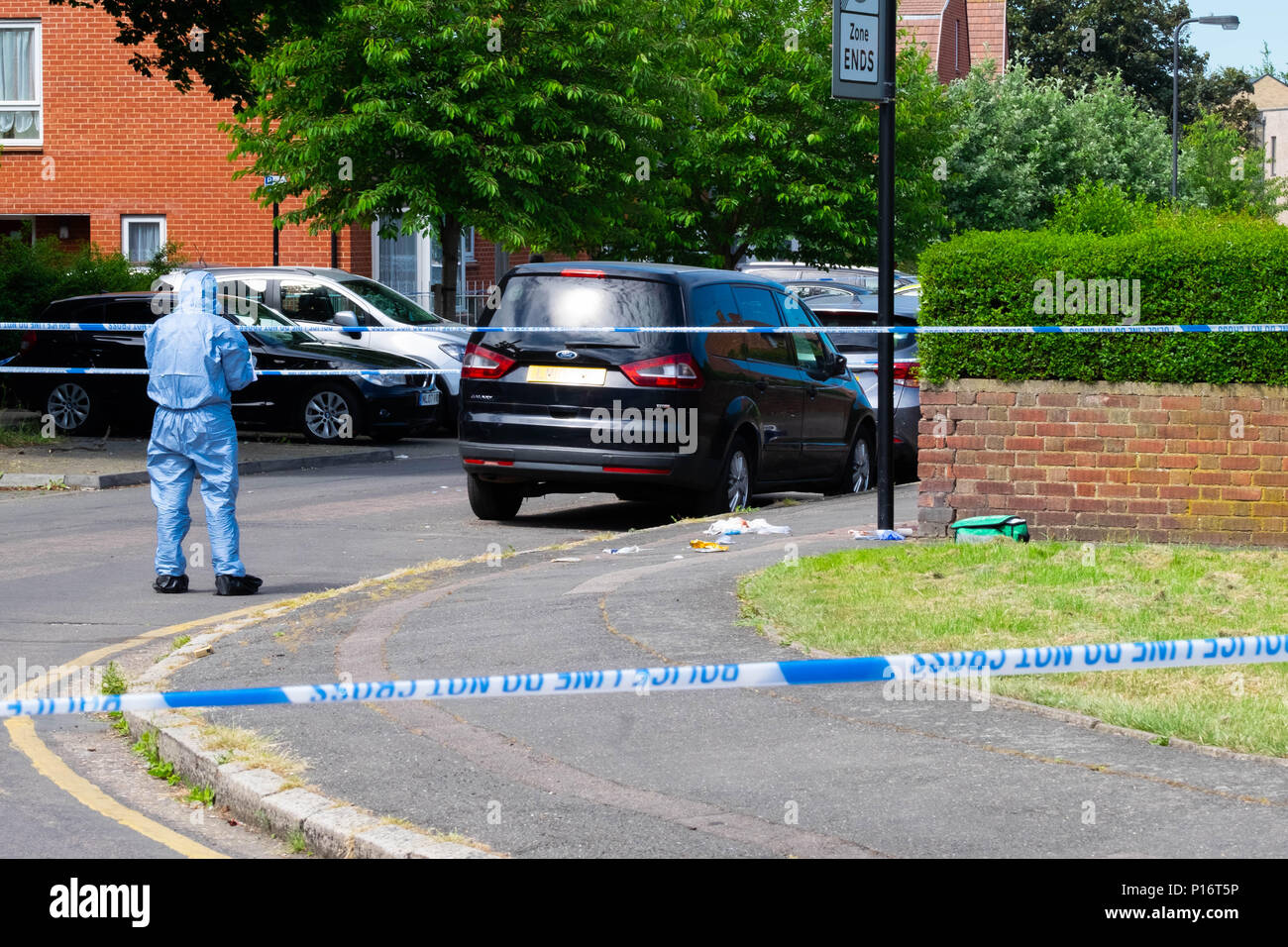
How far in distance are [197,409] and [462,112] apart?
532 inches

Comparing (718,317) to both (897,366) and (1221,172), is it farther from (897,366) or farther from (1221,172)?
(1221,172)

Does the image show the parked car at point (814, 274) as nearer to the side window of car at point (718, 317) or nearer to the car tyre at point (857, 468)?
the car tyre at point (857, 468)

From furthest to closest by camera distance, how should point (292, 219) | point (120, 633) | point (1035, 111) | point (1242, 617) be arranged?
point (1035, 111) < point (292, 219) < point (120, 633) < point (1242, 617)

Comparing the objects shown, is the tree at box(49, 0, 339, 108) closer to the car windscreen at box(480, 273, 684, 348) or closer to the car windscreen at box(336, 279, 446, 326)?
the car windscreen at box(336, 279, 446, 326)

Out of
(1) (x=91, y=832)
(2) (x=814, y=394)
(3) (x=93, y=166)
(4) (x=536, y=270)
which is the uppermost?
(3) (x=93, y=166)

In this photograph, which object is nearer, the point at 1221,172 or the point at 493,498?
the point at 493,498

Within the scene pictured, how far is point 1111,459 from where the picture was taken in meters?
10.7

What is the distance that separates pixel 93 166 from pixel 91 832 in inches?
1054

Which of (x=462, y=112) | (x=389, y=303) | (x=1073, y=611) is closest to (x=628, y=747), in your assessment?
(x=1073, y=611)

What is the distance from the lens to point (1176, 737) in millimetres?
5930

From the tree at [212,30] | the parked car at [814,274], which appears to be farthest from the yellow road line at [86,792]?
the parked car at [814,274]

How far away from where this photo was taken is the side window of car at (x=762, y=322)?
13.4 metres

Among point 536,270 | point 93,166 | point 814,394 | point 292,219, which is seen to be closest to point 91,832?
point 536,270

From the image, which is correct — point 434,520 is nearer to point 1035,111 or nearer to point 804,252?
point 804,252
